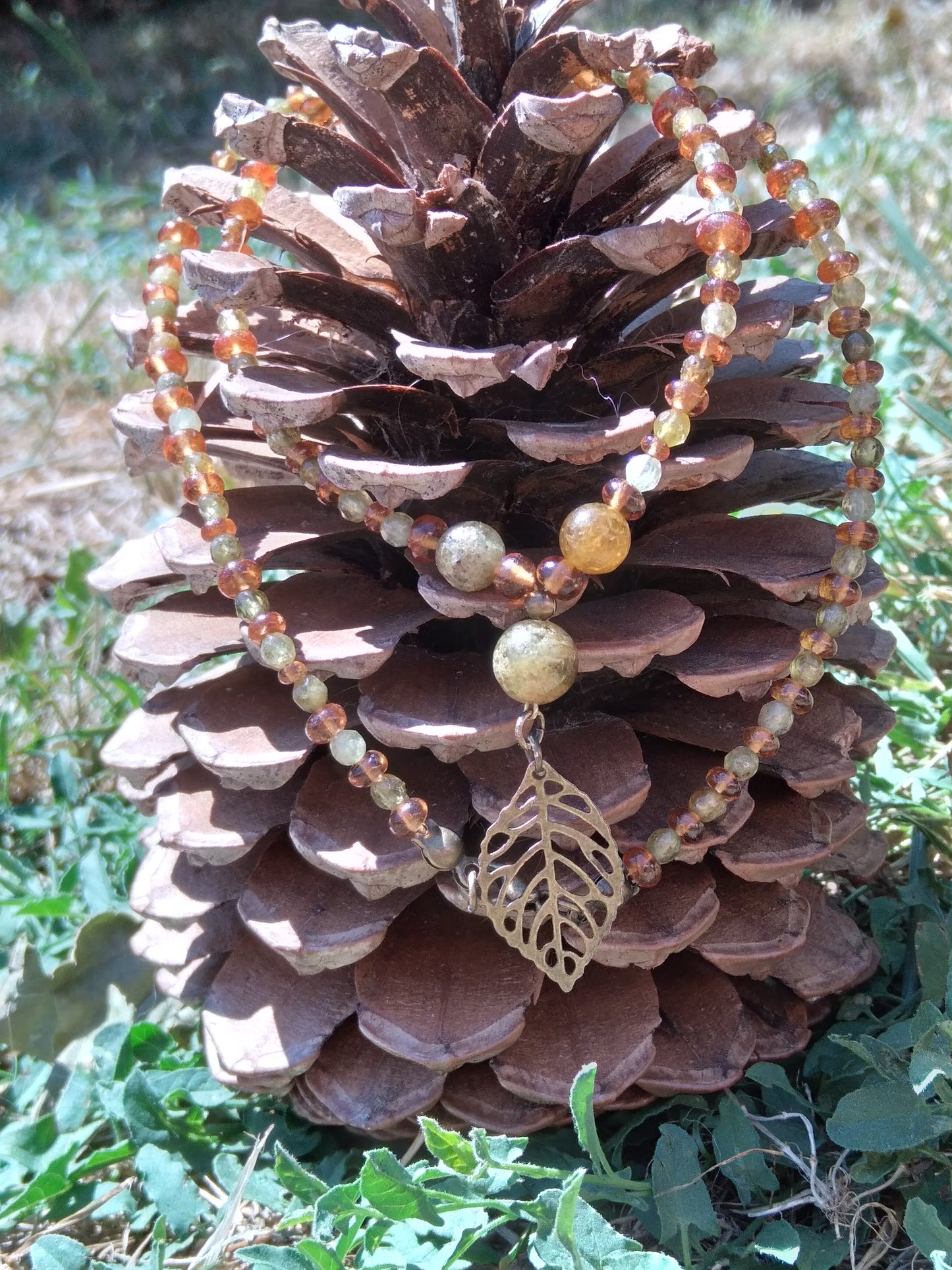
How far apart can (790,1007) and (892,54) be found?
209cm

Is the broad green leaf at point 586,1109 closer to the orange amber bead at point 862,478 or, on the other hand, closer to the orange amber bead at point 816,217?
the orange amber bead at point 862,478

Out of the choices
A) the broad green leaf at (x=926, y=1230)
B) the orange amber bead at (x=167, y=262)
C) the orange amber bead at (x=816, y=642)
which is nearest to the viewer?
the broad green leaf at (x=926, y=1230)

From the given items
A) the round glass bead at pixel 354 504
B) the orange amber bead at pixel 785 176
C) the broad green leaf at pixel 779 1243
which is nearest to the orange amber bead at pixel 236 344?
the round glass bead at pixel 354 504

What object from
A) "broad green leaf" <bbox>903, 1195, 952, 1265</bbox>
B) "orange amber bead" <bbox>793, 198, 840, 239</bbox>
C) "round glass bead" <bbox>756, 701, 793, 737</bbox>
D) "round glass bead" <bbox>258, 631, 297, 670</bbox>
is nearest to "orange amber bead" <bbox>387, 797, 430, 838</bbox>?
"round glass bead" <bbox>258, 631, 297, 670</bbox>

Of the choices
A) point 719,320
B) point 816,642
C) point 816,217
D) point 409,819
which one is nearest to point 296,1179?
point 409,819

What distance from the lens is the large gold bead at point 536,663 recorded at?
22.0 inches

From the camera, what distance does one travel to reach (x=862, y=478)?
0.69 metres

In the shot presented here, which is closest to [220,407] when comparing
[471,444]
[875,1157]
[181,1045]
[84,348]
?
[471,444]

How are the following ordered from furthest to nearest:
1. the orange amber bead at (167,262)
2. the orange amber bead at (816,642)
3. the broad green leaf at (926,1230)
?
the orange amber bead at (167,262) → the orange amber bead at (816,642) → the broad green leaf at (926,1230)

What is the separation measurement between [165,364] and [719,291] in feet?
1.12

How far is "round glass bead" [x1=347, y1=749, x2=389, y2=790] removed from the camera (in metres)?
0.62

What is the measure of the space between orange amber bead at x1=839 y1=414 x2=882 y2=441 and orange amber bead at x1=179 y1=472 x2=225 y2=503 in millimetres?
379

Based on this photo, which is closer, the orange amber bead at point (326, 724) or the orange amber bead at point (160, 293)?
the orange amber bead at point (326, 724)

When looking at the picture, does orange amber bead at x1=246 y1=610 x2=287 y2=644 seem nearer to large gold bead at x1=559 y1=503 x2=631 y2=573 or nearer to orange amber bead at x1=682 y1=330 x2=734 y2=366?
large gold bead at x1=559 y1=503 x2=631 y2=573
